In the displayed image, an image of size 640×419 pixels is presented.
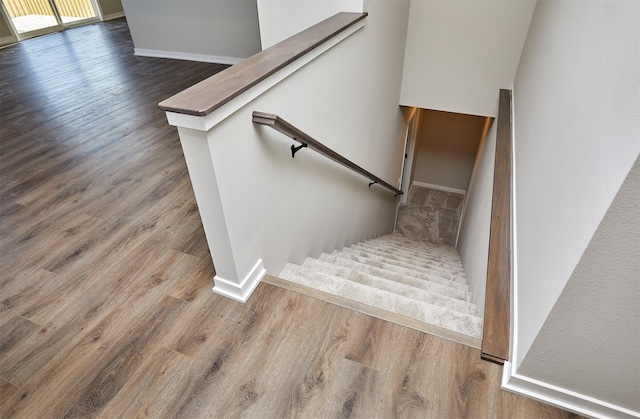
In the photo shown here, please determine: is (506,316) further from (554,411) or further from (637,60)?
(637,60)

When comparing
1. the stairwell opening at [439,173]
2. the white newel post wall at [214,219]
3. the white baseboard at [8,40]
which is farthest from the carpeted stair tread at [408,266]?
the white baseboard at [8,40]

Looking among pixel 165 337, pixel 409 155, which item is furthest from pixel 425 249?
pixel 165 337

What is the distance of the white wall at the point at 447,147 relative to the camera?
6.21 metres

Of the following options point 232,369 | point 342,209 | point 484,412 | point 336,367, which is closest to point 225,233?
point 232,369

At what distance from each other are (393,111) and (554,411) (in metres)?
3.31

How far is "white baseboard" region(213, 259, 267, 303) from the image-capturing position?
1696 millimetres

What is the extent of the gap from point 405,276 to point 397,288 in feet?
1.16

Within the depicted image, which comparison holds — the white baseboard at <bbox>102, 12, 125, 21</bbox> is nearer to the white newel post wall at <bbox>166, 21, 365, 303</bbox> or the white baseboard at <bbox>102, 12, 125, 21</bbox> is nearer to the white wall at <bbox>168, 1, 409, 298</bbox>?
the white wall at <bbox>168, 1, 409, 298</bbox>

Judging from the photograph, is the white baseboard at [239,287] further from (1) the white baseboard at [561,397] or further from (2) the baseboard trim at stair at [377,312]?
(1) the white baseboard at [561,397]

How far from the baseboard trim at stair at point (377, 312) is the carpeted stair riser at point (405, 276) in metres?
0.77

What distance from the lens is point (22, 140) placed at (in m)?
3.21

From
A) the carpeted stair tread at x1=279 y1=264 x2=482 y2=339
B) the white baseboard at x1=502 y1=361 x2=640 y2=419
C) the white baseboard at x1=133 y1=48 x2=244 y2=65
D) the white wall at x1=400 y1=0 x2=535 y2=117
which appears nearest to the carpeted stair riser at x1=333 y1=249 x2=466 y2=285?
the carpeted stair tread at x1=279 y1=264 x2=482 y2=339

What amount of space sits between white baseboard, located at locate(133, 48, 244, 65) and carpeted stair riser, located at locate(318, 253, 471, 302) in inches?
156

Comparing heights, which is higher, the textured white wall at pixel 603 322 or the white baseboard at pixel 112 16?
the textured white wall at pixel 603 322
